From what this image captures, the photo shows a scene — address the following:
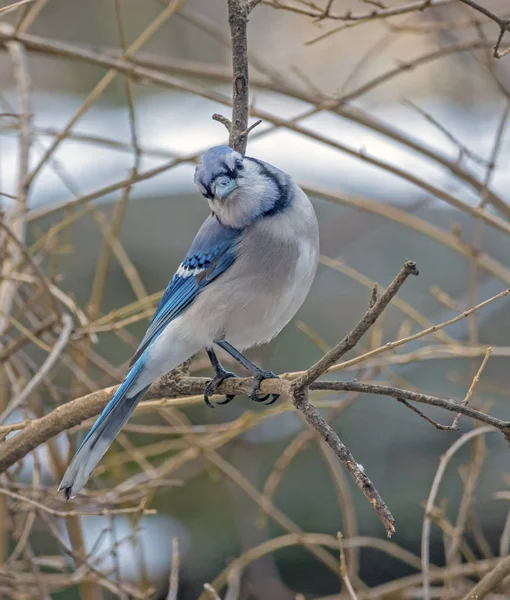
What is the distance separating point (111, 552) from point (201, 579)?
62.7 inches

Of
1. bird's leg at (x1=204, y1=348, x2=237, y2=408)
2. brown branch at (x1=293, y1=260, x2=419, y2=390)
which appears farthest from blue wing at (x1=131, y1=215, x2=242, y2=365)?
brown branch at (x1=293, y1=260, x2=419, y2=390)

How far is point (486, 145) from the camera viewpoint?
15.6 feet

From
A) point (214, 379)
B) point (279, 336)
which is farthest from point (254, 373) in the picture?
point (279, 336)

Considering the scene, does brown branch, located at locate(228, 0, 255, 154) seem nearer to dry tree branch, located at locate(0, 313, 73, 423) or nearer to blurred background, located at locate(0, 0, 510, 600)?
blurred background, located at locate(0, 0, 510, 600)

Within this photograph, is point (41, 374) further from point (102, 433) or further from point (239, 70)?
point (239, 70)

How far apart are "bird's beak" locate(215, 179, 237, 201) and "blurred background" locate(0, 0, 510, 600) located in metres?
0.41

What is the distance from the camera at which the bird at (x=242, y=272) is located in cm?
202

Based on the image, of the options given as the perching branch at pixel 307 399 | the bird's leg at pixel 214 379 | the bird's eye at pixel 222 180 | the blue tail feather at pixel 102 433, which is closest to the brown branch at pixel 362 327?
the perching branch at pixel 307 399

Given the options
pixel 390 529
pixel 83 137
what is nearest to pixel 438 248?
pixel 83 137

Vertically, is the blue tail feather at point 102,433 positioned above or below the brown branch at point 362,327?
above

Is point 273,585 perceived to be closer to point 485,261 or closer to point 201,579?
point 201,579

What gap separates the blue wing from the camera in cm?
212

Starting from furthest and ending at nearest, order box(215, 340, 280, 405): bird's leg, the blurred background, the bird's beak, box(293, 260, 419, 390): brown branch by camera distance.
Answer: the blurred background < the bird's beak < box(215, 340, 280, 405): bird's leg < box(293, 260, 419, 390): brown branch

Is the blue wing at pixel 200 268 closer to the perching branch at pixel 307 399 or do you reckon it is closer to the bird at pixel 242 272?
the bird at pixel 242 272
